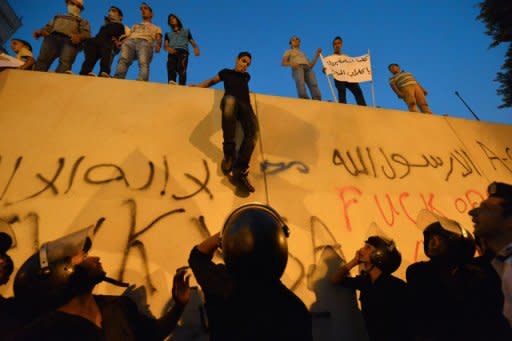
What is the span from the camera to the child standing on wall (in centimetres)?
507

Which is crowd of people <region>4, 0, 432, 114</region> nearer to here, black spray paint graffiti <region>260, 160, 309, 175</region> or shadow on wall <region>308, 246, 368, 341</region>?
black spray paint graffiti <region>260, 160, 309, 175</region>

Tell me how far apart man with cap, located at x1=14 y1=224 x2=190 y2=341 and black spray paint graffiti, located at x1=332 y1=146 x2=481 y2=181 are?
3.25 metres

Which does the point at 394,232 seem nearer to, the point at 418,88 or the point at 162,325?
the point at 162,325

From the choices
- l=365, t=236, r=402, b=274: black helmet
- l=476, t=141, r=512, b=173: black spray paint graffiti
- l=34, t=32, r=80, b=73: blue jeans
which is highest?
l=34, t=32, r=80, b=73: blue jeans

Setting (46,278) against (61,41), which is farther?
(61,41)

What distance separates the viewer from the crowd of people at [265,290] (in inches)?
56.4

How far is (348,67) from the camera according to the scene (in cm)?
643

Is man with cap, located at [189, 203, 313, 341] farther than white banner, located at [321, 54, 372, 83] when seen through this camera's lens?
No

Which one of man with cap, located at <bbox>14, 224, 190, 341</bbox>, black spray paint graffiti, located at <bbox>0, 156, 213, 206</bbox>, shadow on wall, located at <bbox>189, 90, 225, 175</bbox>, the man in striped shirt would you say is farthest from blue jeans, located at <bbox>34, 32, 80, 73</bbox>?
the man in striped shirt

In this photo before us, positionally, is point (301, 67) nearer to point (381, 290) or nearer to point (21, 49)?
point (381, 290)

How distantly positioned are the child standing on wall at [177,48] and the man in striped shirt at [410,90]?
4496mm

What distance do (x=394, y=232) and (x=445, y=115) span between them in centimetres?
350

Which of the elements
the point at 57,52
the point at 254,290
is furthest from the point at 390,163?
the point at 57,52

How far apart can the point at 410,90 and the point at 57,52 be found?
21.9 feet
